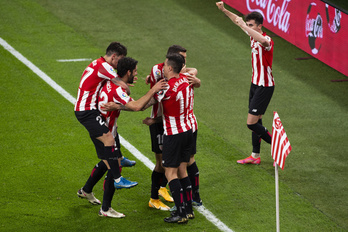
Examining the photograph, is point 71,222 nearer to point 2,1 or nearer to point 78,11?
point 78,11

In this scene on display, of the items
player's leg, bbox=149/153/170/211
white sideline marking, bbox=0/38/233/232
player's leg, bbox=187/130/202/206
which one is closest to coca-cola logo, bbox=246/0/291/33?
white sideline marking, bbox=0/38/233/232

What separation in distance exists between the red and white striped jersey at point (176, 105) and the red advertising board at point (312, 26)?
6951mm

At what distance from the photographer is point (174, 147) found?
8.41 m

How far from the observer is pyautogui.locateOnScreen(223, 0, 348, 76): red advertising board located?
1432 centimetres

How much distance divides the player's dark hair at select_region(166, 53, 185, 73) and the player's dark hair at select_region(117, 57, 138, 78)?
462 mm

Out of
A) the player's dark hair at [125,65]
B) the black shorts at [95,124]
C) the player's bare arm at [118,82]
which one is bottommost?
the black shorts at [95,124]

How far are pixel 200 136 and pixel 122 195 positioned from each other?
2.52m

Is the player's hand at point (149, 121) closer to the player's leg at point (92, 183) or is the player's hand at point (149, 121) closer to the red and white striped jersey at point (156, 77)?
the red and white striped jersey at point (156, 77)

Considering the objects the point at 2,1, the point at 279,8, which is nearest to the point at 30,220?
the point at 279,8

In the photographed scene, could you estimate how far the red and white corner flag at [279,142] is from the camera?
7.93 meters

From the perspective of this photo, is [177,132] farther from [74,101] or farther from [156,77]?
[74,101]

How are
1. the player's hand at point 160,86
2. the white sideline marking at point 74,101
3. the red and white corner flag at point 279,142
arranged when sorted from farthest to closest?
the white sideline marking at point 74,101 → the player's hand at point 160,86 → the red and white corner flag at point 279,142

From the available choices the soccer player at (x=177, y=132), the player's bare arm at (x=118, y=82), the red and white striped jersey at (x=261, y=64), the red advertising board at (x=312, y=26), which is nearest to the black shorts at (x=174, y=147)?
the soccer player at (x=177, y=132)

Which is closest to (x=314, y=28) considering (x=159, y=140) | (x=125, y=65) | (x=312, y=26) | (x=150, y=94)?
(x=312, y=26)
